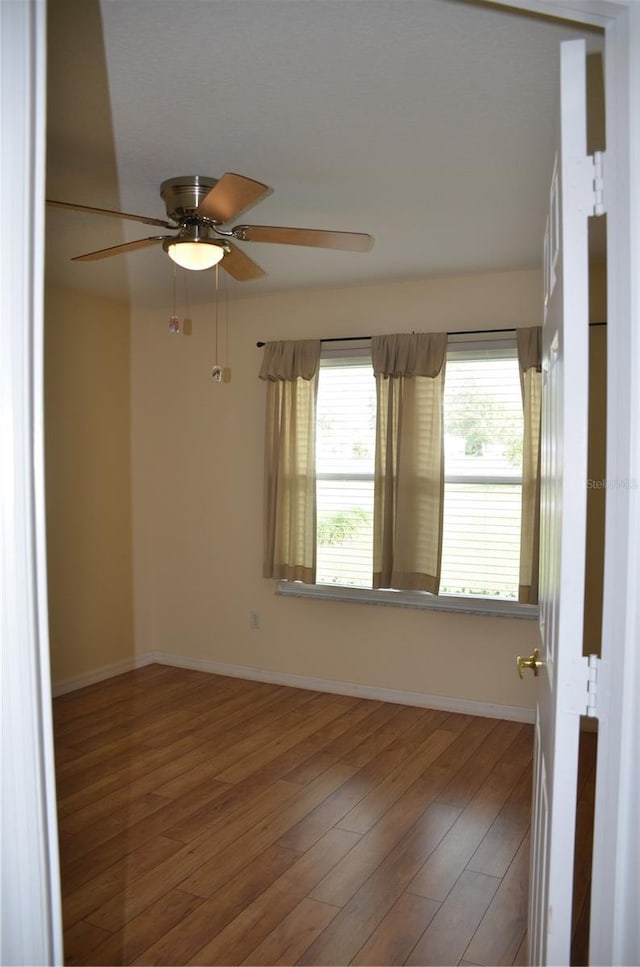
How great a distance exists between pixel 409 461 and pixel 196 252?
2041mm

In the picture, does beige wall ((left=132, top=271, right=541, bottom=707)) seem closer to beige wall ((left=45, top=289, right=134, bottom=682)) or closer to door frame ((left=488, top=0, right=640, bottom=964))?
beige wall ((left=45, top=289, right=134, bottom=682))

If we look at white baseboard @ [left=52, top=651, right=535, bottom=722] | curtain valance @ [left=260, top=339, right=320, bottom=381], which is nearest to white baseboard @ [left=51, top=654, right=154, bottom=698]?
white baseboard @ [left=52, top=651, right=535, bottom=722]

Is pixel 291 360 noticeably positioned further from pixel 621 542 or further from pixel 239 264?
pixel 621 542

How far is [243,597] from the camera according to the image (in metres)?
4.99

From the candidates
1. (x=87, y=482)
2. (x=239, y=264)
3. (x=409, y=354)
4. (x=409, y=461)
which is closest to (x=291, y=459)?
(x=409, y=461)

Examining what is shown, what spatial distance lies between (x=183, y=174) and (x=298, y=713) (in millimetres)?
3010

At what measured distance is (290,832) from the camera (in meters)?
2.94

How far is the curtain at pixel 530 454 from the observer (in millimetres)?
3930

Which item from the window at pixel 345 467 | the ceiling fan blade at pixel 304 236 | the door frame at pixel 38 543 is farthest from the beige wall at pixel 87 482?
the door frame at pixel 38 543

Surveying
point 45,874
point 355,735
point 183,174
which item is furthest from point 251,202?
point 355,735

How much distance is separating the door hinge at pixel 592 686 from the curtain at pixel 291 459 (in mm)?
3457

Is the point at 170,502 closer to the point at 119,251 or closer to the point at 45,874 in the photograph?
the point at 119,251

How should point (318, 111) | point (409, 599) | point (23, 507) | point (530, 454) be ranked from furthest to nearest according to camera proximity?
point (409, 599)
point (530, 454)
point (318, 111)
point (23, 507)

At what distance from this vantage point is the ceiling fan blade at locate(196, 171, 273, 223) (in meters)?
2.13
